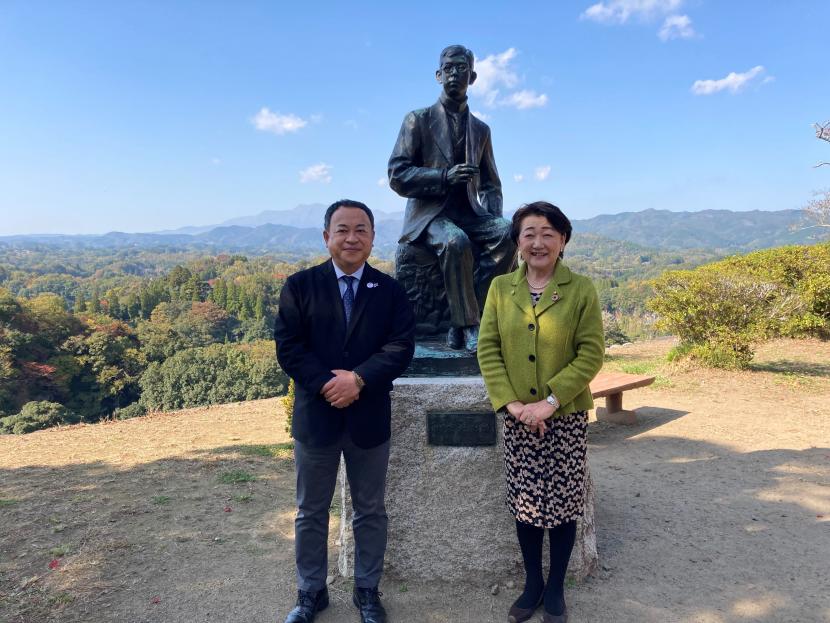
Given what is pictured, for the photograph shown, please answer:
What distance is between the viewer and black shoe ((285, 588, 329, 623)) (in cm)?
254

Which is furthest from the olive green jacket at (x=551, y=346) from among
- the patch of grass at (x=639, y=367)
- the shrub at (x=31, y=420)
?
the shrub at (x=31, y=420)

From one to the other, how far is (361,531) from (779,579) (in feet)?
7.62

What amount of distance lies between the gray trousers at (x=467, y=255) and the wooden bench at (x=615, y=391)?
3159mm

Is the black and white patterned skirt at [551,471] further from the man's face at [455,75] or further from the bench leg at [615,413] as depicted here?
the bench leg at [615,413]

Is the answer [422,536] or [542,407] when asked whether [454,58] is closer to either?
[542,407]

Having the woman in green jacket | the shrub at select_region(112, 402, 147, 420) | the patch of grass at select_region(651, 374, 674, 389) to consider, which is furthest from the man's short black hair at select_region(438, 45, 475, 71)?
the shrub at select_region(112, 402, 147, 420)

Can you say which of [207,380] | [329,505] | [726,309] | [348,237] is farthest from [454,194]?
[207,380]

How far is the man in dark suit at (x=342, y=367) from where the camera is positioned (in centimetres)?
231

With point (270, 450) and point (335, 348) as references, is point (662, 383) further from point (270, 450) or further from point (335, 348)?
point (335, 348)

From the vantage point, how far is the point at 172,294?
51844 mm

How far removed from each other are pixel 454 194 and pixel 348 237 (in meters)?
1.49

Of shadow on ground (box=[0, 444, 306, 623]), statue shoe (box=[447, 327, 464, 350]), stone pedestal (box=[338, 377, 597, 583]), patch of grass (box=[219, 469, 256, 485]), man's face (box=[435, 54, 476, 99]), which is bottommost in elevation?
patch of grass (box=[219, 469, 256, 485])

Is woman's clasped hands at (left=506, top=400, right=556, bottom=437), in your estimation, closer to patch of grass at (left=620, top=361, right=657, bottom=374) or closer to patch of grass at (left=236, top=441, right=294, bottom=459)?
patch of grass at (left=236, top=441, right=294, bottom=459)

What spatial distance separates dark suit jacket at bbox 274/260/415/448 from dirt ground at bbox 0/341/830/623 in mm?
1039
